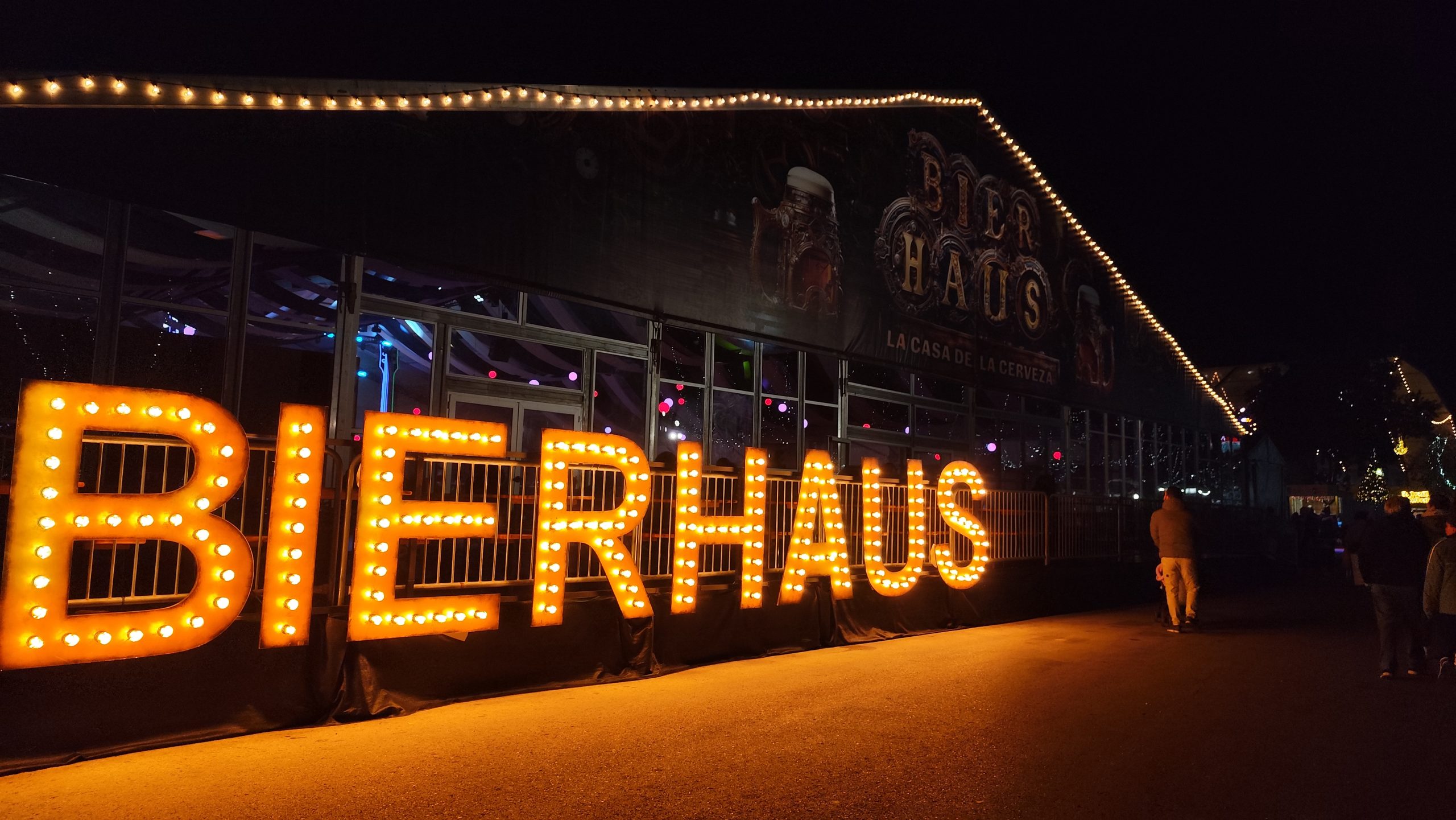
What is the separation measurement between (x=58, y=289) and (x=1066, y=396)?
63.9 feet

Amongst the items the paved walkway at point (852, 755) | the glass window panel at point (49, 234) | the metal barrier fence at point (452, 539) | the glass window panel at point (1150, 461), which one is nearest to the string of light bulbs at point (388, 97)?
the glass window panel at point (49, 234)

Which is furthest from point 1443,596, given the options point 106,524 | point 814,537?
point 106,524

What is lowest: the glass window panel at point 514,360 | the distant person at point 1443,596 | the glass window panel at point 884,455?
the distant person at point 1443,596

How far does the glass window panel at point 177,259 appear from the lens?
930 cm

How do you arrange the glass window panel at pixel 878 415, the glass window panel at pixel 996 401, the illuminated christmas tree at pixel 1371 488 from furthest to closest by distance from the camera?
the illuminated christmas tree at pixel 1371 488, the glass window panel at pixel 996 401, the glass window panel at pixel 878 415

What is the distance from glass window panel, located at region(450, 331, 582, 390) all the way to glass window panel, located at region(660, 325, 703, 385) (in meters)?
1.50

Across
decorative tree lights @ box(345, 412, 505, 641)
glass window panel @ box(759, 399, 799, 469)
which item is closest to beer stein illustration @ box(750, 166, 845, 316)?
glass window panel @ box(759, 399, 799, 469)

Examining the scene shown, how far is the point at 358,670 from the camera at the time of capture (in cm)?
723

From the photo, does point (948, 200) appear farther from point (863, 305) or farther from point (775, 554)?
point (775, 554)

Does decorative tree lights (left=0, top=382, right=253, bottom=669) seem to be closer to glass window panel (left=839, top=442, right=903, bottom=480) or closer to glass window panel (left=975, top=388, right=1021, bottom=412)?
glass window panel (left=839, top=442, right=903, bottom=480)

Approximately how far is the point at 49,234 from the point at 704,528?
6.90m

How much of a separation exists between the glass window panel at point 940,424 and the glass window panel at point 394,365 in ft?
33.0

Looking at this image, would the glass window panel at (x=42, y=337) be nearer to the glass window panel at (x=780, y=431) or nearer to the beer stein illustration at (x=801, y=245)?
the beer stein illustration at (x=801, y=245)

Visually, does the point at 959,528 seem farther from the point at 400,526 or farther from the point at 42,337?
the point at 42,337
